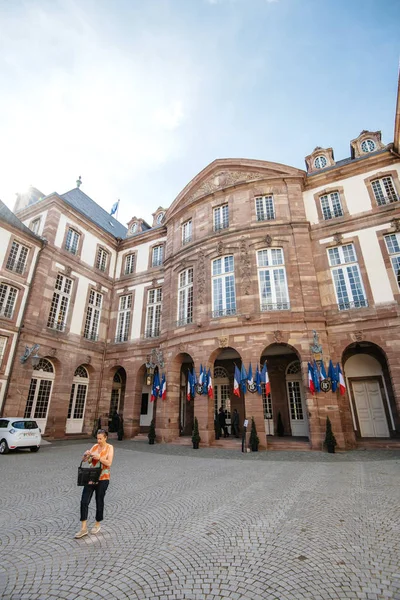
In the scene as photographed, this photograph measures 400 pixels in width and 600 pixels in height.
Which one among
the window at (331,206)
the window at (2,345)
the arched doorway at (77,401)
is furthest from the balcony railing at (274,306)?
the window at (2,345)

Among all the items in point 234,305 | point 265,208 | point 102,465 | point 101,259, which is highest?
point 101,259

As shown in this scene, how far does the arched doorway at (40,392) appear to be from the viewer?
17.1 meters

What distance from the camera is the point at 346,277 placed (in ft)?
50.2

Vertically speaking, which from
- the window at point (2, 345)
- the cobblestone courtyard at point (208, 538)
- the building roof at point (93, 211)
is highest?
the building roof at point (93, 211)

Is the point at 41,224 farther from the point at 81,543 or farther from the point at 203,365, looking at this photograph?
the point at 81,543

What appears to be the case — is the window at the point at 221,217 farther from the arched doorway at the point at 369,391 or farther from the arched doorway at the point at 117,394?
the arched doorway at the point at 117,394

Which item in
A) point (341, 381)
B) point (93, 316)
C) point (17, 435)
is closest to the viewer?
point (17, 435)

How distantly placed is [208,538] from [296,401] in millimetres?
15025

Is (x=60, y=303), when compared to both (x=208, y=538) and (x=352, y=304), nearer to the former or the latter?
(x=352, y=304)

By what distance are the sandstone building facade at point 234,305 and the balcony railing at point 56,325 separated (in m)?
0.07

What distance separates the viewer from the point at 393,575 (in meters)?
A: 3.25

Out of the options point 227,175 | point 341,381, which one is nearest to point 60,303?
point 227,175

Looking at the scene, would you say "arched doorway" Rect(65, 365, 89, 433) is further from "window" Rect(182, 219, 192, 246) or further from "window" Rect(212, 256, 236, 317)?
"window" Rect(182, 219, 192, 246)

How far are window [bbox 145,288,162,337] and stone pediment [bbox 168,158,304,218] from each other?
19.9 ft
